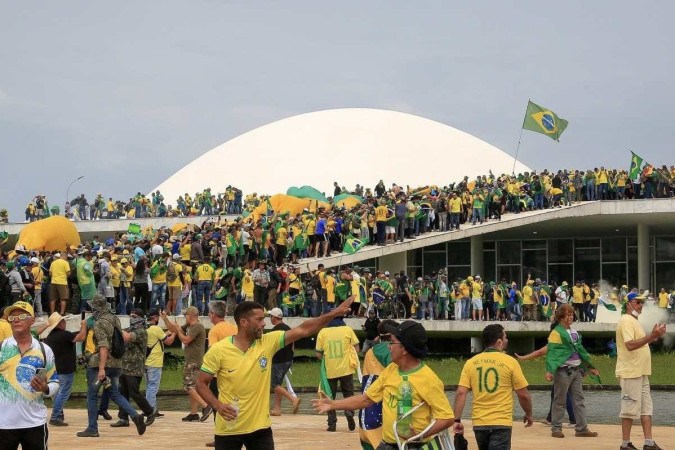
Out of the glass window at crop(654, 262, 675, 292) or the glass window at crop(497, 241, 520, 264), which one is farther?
the glass window at crop(497, 241, 520, 264)

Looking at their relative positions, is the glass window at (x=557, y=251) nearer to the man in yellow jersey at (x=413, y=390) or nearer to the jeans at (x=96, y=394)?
the jeans at (x=96, y=394)

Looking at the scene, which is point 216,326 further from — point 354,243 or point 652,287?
point 652,287

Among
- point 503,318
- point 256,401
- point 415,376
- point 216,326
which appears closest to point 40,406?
point 256,401

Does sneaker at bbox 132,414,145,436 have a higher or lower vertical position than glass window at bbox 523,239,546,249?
lower

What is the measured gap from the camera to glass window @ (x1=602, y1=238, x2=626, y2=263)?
44.2 metres

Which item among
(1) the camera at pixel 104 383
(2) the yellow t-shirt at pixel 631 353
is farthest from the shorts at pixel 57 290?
(2) the yellow t-shirt at pixel 631 353

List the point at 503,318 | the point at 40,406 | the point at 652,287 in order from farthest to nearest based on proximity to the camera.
A: the point at 652,287, the point at 503,318, the point at 40,406

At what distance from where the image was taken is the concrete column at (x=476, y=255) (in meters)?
43.8

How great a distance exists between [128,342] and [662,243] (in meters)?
33.0

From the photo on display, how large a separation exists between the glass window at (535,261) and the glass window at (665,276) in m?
4.18

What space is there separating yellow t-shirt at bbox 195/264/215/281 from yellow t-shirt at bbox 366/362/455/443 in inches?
700

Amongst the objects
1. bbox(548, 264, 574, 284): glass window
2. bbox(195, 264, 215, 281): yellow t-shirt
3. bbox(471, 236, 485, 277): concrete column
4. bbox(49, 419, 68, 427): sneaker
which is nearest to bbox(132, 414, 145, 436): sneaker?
bbox(49, 419, 68, 427): sneaker

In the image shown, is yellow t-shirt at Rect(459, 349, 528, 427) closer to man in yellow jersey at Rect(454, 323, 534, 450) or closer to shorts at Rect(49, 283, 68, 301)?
man in yellow jersey at Rect(454, 323, 534, 450)

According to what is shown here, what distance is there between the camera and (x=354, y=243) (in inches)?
1102
